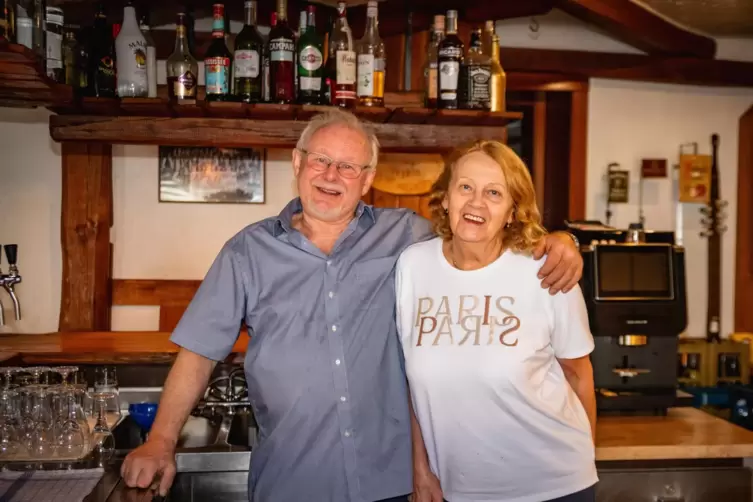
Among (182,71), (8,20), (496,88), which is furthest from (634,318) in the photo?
(8,20)

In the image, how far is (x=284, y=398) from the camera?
1628 millimetres

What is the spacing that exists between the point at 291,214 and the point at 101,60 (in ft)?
4.08

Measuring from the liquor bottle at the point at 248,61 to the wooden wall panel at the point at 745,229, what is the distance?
2.94 m

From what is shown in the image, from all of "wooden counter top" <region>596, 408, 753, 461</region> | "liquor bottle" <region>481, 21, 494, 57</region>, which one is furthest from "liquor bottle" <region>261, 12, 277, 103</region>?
"wooden counter top" <region>596, 408, 753, 461</region>

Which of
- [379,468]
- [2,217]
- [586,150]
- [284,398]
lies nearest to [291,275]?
[284,398]

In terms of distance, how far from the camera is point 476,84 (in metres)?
2.54

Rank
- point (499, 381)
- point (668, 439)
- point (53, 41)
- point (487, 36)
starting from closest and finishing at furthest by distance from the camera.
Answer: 1. point (499, 381)
2. point (668, 439)
3. point (53, 41)
4. point (487, 36)

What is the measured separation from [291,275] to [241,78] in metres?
1.09

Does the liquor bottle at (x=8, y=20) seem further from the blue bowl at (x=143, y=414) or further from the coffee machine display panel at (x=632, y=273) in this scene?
the coffee machine display panel at (x=632, y=273)

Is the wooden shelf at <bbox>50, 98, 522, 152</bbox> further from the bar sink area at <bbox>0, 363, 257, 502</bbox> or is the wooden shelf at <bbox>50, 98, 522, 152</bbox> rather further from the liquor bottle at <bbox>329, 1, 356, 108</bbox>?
the bar sink area at <bbox>0, 363, 257, 502</bbox>

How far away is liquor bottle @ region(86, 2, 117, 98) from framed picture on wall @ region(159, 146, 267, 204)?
80 centimetres

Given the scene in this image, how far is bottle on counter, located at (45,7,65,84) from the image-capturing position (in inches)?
92.8

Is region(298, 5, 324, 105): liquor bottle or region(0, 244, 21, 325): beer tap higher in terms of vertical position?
region(298, 5, 324, 105): liquor bottle

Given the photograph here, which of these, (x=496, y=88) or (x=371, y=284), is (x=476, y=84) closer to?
(x=496, y=88)
